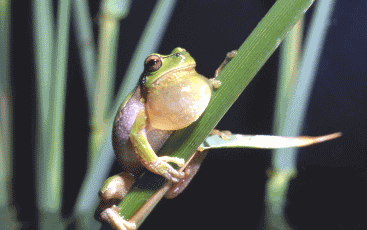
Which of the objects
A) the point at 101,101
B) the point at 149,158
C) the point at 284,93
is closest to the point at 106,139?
the point at 101,101

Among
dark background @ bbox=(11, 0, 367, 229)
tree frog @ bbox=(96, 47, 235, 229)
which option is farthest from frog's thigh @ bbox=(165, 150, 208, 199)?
dark background @ bbox=(11, 0, 367, 229)

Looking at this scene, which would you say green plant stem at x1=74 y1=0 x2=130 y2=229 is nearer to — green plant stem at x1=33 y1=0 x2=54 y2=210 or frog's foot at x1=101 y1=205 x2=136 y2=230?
green plant stem at x1=33 y1=0 x2=54 y2=210

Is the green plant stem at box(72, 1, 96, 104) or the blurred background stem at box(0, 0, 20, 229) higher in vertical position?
the green plant stem at box(72, 1, 96, 104)

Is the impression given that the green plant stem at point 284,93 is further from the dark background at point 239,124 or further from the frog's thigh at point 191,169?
the frog's thigh at point 191,169

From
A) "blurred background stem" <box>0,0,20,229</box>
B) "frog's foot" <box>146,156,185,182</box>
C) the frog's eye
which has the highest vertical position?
the frog's eye

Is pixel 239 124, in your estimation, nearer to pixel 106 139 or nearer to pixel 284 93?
pixel 284 93

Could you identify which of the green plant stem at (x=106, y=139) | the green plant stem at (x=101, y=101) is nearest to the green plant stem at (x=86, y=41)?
the green plant stem at (x=101, y=101)
